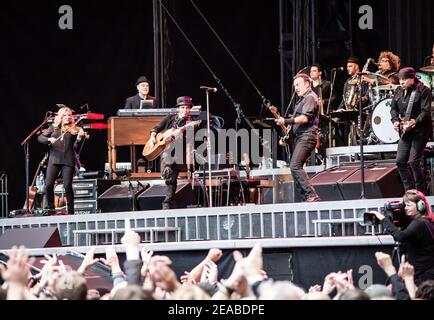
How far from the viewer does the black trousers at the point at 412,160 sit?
36.4ft

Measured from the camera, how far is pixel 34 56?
724 inches

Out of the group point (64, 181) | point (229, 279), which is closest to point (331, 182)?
point (64, 181)

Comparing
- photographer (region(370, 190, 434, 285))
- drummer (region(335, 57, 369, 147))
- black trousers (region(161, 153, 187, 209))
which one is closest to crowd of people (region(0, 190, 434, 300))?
photographer (region(370, 190, 434, 285))

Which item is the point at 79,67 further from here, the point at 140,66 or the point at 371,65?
the point at 371,65

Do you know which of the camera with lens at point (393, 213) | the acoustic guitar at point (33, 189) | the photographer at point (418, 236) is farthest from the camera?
the acoustic guitar at point (33, 189)

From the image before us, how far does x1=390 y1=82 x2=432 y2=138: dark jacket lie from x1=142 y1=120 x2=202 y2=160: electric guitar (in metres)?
2.93

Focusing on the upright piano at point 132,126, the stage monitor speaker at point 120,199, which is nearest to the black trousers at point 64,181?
the stage monitor speaker at point 120,199

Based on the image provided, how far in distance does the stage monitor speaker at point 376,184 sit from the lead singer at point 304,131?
0.40 m

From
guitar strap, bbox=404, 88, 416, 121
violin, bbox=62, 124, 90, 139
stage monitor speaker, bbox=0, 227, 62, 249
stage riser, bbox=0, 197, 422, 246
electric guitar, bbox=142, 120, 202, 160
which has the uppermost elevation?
guitar strap, bbox=404, 88, 416, 121

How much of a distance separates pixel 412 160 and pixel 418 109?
584 millimetres

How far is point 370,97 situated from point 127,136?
134 inches

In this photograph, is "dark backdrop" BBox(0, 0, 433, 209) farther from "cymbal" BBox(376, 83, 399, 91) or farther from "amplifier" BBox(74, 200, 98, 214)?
"cymbal" BBox(376, 83, 399, 91)

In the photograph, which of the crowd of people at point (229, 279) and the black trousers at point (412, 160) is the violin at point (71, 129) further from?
the crowd of people at point (229, 279)

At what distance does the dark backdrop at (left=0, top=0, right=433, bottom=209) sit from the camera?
18.2 metres
